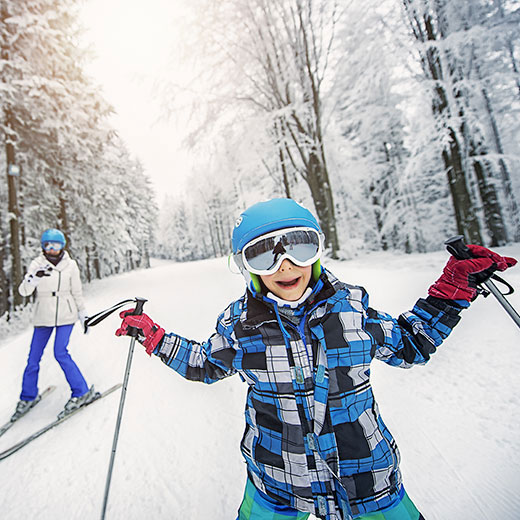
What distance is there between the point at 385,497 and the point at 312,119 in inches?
434

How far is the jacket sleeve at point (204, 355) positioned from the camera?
1.56 metres

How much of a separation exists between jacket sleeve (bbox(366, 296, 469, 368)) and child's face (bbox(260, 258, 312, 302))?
380 millimetres

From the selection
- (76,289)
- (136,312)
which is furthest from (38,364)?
(136,312)

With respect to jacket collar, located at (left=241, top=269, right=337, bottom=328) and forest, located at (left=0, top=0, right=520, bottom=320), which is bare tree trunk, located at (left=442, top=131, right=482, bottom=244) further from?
jacket collar, located at (left=241, top=269, right=337, bottom=328)

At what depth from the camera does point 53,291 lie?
3678mm

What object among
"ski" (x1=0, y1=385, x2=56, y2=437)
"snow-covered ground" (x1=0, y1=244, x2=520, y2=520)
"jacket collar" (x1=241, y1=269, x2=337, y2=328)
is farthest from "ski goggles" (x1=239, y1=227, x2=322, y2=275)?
"ski" (x1=0, y1=385, x2=56, y2=437)

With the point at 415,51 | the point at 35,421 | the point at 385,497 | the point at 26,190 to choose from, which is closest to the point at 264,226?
the point at 385,497

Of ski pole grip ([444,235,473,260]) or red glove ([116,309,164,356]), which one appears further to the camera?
red glove ([116,309,164,356])

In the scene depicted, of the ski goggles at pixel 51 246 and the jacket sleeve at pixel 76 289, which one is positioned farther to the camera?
the jacket sleeve at pixel 76 289

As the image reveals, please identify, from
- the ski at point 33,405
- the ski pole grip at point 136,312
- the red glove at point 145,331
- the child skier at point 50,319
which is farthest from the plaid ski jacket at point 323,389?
the ski at point 33,405

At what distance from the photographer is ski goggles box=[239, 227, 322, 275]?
1.55 meters

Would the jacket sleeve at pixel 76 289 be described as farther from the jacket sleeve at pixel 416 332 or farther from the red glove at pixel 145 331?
the jacket sleeve at pixel 416 332

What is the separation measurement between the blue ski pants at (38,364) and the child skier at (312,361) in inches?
111

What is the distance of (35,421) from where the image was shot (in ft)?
11.2
